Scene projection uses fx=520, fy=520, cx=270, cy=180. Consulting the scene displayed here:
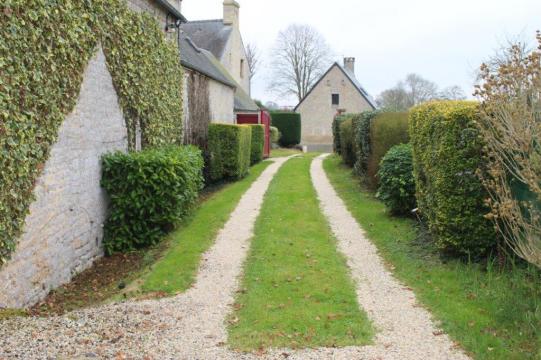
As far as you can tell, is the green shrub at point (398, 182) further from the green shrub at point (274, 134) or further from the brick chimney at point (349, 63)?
the brick chimney at point (349, 63)

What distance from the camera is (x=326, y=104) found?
1805 inches

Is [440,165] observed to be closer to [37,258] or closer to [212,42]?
[37,258]

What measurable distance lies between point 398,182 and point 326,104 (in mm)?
36083

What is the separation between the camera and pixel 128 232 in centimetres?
943

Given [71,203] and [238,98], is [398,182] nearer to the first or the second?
[71,203]

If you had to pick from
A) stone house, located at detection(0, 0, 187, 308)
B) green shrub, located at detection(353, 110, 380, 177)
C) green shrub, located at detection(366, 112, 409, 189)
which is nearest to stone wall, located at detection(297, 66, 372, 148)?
green shrub, located at detection(353, 110, 380, 177)

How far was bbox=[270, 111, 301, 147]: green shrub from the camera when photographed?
132 ft

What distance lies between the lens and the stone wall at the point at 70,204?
6320 mm

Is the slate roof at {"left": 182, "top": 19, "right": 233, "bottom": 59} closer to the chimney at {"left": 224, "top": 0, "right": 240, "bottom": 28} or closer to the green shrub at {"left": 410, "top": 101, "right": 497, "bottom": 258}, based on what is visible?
the chimney at {"left": 224, "top": 0, "right": 240, "bottom": 28}

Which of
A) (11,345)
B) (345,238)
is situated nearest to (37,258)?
(11,345)

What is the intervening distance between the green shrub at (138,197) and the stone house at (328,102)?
120 ft

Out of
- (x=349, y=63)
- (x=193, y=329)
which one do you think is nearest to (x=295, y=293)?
(x=193, y=329)

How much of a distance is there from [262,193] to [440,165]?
321 inches

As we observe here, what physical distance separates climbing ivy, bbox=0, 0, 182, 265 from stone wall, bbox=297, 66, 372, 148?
3615 centimetres
